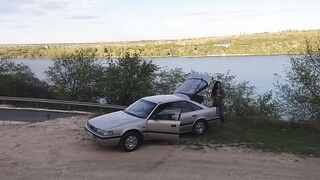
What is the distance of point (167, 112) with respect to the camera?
1400 cm

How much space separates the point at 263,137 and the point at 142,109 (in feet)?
13.5

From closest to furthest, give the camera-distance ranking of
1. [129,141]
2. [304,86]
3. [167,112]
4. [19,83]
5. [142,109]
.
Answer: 1. [129,141]
2. [167,112]
3. [142,109]
4. [304,86]
5. [19,83]

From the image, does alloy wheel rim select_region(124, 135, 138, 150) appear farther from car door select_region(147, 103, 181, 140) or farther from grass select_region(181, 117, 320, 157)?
grass select_region(181, 117, 320, 157)

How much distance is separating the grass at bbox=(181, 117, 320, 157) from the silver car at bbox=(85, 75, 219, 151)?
531 mm

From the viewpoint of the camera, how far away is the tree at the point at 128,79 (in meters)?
28.0

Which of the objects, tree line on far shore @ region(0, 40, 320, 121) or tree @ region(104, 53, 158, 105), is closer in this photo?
tree line on far shore @ region(0, 40, 320, 121)

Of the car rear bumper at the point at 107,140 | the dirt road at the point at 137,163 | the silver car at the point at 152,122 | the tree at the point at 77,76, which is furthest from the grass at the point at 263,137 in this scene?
the tree at the point at 77,76

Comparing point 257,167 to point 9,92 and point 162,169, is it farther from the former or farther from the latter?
point 9,92

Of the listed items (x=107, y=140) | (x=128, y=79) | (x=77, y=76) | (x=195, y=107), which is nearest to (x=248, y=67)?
(x=77, y=76)

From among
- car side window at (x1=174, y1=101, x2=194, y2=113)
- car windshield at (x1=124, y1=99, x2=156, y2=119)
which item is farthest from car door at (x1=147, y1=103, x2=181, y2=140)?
car side window at (x1=174, y1=101, x2=194, y2=113)

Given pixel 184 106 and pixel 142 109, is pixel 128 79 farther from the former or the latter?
pixel 142 109

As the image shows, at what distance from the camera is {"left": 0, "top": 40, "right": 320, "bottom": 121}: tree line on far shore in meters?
21.3

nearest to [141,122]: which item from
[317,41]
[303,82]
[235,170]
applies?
[235,170]

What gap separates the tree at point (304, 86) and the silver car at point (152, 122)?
23.5ft
